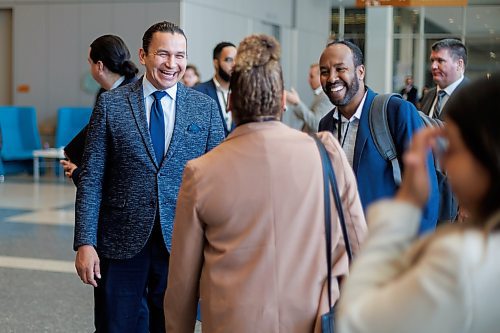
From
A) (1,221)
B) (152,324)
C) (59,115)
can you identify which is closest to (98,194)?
(152,324)

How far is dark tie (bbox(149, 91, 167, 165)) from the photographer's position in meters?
3.83

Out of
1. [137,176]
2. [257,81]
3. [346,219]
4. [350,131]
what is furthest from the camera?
[350,131]

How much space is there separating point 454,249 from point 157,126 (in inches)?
101

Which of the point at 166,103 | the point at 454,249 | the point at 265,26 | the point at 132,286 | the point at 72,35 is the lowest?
the point at 132,286

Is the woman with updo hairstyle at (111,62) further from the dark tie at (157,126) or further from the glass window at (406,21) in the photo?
the glass window at (406,21)

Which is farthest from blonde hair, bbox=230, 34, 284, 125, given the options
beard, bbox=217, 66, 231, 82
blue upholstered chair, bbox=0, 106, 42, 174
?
blue upholstered chair, bbox=0, 106, 42, 174

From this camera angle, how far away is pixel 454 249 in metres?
1.43

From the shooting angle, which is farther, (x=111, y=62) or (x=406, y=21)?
(x=406, y=21)

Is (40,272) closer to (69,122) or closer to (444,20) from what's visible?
(69,122)

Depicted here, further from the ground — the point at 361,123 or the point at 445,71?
the point at 445,71

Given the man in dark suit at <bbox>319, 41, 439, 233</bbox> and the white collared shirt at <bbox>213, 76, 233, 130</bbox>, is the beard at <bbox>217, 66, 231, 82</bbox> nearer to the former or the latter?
the white collared shirt at <bbox>213, 76, 233, 130</bbox>

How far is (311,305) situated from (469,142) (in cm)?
132

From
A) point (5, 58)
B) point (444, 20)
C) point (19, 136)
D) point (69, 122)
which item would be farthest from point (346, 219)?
point (444, 20)

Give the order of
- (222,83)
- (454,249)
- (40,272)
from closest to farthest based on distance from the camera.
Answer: (454,249)
(40,272)
(222,83)
